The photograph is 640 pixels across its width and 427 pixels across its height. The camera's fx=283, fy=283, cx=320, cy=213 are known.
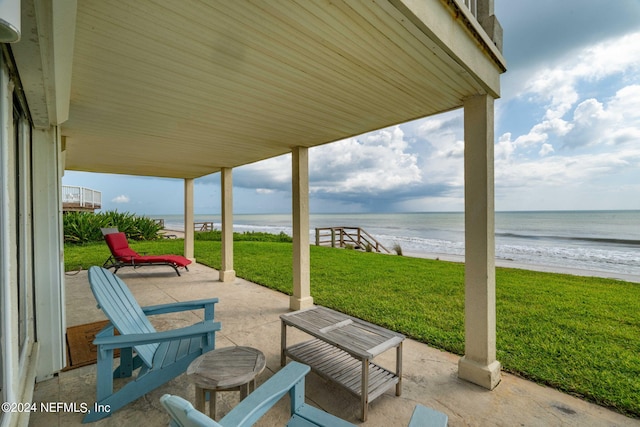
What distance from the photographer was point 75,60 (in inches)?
74.0

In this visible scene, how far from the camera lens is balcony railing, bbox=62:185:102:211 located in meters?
14.6

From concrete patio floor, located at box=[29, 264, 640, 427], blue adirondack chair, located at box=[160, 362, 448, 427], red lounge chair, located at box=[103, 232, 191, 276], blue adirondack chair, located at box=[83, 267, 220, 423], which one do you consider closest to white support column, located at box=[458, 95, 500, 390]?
concrete patio floor, located at box=[29, 264, 640, 427]

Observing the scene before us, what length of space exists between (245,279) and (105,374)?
4.51m

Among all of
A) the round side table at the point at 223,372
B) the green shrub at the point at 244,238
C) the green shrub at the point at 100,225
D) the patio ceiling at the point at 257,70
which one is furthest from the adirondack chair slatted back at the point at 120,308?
the green shrub at the point at 244,238

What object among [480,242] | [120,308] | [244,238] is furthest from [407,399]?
[244,238]

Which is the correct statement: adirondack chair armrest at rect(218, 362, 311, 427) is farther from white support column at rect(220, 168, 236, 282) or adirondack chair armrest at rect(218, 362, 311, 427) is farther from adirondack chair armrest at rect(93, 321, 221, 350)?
white support column at rect(220, 168, 236, 282)

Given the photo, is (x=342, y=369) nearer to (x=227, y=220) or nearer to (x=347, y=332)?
(x=347, y=332)

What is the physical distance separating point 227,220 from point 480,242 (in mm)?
5112

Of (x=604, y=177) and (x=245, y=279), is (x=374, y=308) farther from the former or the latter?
(x=604, y=177)

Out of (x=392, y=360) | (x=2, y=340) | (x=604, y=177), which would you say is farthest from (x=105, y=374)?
(x=604, y=177)

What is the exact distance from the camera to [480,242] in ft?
8.13

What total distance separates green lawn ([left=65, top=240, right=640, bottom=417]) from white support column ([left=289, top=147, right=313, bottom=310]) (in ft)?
1.92

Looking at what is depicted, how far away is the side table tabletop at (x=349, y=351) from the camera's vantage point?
2.05 meters

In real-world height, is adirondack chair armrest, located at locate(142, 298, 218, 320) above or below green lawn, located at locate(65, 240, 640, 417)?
above
